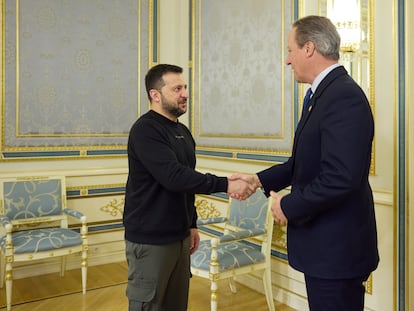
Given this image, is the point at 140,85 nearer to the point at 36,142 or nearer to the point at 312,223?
the point at 36,142

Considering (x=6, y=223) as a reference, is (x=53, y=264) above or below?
below

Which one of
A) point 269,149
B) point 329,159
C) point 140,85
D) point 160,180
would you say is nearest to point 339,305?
point 329,159

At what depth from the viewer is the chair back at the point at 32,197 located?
12.1ft

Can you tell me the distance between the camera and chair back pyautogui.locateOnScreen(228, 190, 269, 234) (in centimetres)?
331

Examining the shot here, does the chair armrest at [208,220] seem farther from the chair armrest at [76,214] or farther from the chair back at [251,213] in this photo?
the chair armrest at [76,214]

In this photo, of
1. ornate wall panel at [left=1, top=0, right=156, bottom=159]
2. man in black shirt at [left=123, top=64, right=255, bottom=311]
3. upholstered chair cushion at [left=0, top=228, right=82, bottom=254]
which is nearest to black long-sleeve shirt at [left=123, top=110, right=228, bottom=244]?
man in black shirt at [left=123, top=64, right=255, bottom=311]

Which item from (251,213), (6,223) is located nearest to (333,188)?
(251,213)

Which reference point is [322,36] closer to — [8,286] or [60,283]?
[8,286]

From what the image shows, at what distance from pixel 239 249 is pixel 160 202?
1.34 meters

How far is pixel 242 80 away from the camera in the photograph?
12.8ft

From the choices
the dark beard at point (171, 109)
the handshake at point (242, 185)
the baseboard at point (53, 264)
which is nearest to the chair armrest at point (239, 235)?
the handshake at point (242, 185)

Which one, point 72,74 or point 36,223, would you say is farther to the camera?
point 72,74

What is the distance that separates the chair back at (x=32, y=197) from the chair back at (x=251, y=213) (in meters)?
1.54

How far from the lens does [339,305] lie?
5.22 feet
